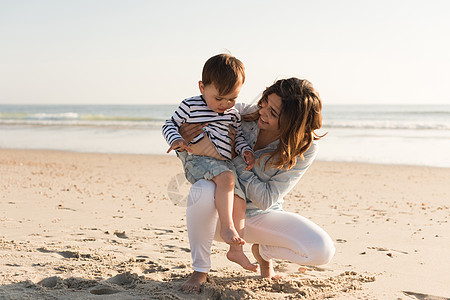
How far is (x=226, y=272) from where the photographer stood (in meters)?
3.63

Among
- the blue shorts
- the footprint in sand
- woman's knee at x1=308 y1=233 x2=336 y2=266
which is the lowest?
the footprint in sand

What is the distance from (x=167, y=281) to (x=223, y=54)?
159cm

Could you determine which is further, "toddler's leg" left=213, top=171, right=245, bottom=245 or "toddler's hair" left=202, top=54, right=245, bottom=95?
"toddler's hair" left=202, top=54, right=245, bottom=95

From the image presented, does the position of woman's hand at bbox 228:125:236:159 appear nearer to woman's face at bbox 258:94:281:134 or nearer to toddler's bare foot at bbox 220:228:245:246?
woman's face at bbox 258:94:281:134

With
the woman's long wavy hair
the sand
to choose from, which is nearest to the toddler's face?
the woman's long wavy hair

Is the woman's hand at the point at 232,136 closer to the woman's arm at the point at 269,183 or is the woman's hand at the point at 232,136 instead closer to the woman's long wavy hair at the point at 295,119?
the woman's arm at the point at 269,183

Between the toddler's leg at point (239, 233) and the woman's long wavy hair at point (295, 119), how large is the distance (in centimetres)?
34

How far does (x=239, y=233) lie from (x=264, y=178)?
451 mm

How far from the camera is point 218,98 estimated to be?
3.13 m

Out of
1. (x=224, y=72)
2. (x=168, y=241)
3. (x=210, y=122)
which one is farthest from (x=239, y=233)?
(x=168, y=241)

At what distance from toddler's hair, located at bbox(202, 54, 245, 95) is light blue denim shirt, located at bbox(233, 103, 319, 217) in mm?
389

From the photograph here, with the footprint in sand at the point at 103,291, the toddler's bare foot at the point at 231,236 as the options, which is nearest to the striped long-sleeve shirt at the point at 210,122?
the toddler's bare foot at the point at 231,236

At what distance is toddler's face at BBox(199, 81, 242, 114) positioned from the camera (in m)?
3.11

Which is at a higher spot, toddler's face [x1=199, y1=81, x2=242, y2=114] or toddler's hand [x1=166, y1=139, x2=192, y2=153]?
toddler's face [x1=199, y1=81, x2=242, y2=114]
